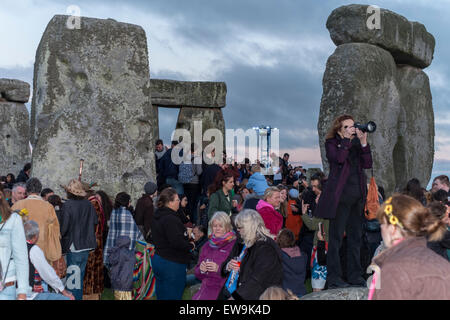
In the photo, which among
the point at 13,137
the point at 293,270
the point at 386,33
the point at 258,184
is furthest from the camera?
the point at 13,137

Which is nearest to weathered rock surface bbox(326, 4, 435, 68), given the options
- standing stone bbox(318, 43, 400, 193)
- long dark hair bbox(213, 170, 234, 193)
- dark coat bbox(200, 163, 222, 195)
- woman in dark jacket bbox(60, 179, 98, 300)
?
standing stone bbox(318, 43, 400, 193)

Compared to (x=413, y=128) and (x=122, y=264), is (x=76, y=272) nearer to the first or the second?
(x=122, y=264)

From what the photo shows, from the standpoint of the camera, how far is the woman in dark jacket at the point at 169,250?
657cm

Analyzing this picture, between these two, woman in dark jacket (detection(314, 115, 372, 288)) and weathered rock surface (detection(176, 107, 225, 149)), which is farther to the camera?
weathered rock surface (detection(176, 107, 225, 149))

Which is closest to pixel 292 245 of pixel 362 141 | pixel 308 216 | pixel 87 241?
pixel 308 216

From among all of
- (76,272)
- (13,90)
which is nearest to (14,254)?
(76,272)

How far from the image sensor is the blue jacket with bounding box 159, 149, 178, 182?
11.8m

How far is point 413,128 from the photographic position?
13.2m

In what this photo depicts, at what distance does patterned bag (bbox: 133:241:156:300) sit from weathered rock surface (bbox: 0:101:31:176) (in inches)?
570

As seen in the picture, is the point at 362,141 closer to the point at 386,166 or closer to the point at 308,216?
the point at 308,216

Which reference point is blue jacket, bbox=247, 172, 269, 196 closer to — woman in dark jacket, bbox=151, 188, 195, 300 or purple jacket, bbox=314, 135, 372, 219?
woman in dark jacket, bbox=151, 188, 195, 300

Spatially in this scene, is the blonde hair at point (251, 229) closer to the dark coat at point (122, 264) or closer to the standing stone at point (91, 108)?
the dark coat at point (122, 264)

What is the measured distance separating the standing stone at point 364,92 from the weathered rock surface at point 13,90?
1331cm

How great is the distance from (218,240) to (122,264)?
1.62 m
